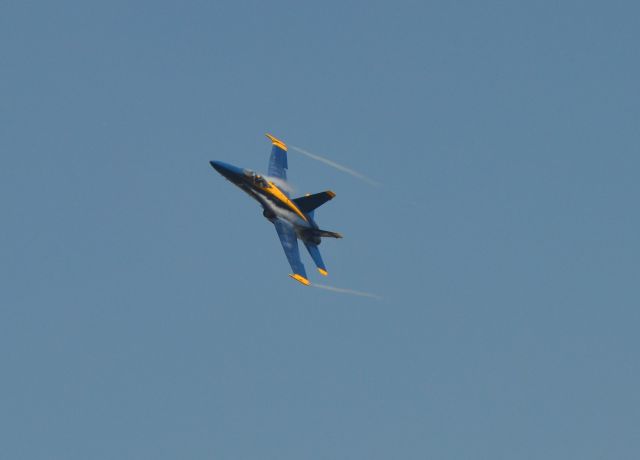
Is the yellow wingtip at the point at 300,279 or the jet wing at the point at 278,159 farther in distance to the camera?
the jet wing at the point at 278,159

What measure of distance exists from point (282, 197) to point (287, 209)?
4.44 feet

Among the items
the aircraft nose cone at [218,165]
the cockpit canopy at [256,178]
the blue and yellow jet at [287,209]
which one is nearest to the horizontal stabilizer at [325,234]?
the blue and yellow jet at [287,209]

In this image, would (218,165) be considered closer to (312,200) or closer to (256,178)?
(256,178)

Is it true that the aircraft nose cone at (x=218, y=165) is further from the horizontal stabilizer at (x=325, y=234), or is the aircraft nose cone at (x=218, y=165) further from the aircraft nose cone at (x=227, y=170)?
the horizontal stabilizer at (x=325, y=234)

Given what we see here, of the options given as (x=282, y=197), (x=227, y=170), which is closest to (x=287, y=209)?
(x=282, y=197)

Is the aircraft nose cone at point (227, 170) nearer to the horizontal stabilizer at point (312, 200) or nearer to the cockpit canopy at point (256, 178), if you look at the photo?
the cockpit canopy at point (256, 178)

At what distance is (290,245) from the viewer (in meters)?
149

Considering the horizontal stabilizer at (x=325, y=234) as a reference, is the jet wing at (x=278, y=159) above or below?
above

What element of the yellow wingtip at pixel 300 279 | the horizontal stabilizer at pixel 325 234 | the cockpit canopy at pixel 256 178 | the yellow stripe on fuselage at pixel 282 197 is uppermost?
the cockpit canopy at pixel 256 178

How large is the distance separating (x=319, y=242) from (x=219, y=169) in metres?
13.1

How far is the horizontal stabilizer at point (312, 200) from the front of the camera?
149250mm

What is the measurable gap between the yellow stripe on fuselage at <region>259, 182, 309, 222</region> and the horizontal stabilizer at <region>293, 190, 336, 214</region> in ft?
1.88

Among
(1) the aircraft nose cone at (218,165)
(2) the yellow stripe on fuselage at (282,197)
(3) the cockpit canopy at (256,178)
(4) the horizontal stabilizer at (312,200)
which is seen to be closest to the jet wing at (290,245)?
(2) the yellow stripe on fuselage at (282,197)

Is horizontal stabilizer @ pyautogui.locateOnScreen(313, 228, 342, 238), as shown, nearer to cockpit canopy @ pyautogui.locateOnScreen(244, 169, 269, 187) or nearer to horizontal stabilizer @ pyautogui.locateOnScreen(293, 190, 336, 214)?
horizontal stabilizer @ pyautogui.locateOnScreen(293, 190, 336, 214)
